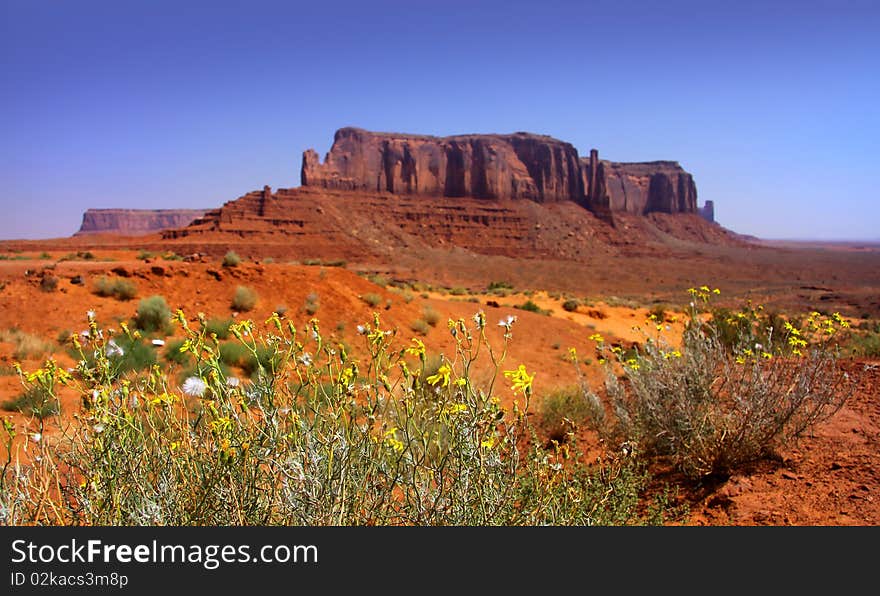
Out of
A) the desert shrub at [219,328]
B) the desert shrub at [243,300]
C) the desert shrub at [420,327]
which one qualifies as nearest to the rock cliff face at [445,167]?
the desert shrub at [420,327]

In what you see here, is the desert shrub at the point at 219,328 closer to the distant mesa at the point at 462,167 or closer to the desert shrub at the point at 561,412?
the desert shrub at the point at 561,412

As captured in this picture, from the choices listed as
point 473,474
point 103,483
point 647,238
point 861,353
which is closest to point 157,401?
point 103,483

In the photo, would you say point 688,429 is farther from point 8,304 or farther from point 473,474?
point 8,304

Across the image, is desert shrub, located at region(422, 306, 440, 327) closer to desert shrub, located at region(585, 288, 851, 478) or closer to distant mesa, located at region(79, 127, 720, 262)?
desert shrub, located at region(585, 288, 851, 478)

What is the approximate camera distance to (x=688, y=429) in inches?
189

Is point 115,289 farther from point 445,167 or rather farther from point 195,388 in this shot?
point 445,167

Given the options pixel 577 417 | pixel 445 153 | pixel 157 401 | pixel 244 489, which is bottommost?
pixel 577 417

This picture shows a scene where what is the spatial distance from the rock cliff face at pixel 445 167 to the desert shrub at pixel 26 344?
2916 inches

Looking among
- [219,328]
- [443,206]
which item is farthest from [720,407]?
[443,206]

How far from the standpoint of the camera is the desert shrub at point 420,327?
13508 millimetres

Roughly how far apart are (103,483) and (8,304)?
10.8m

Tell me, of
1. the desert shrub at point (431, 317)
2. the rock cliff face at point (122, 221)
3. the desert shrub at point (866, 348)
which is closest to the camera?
the desert shrub at point (866, 348)

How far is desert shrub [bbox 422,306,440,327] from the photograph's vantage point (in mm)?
14519

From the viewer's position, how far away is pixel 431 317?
14594 millimetres
